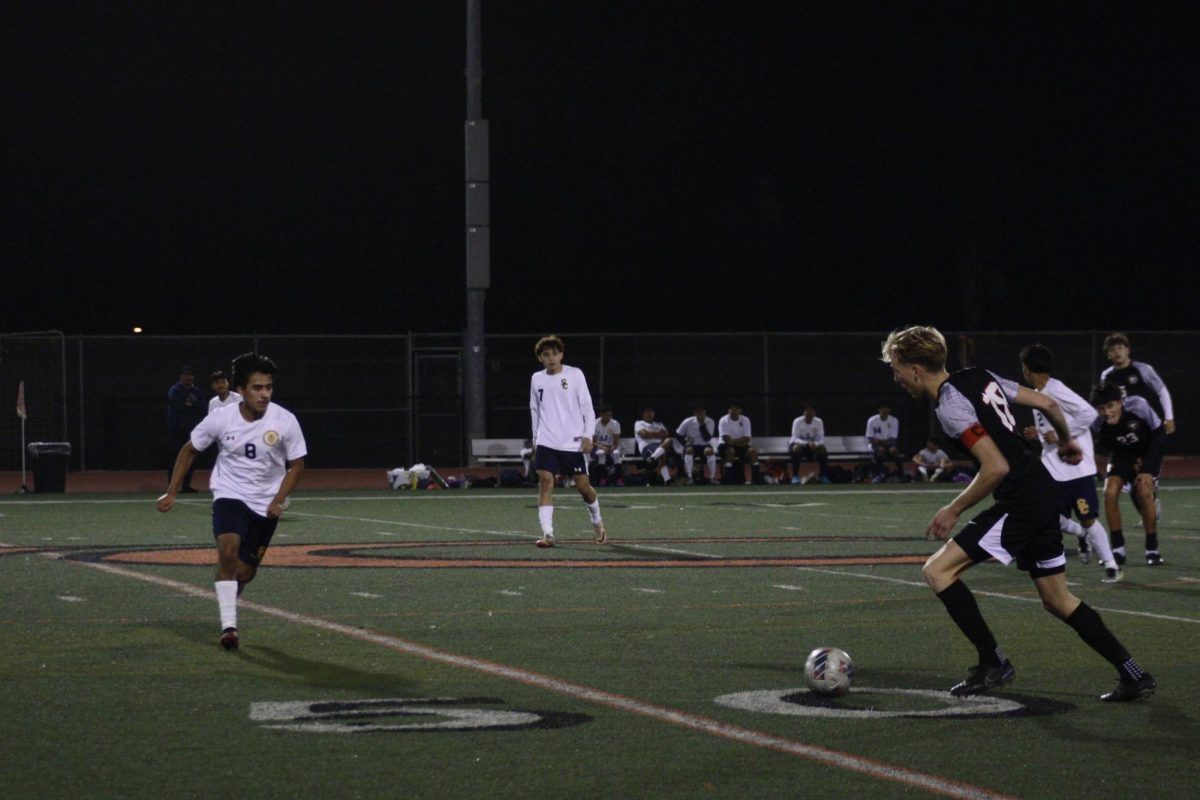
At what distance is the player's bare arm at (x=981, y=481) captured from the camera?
7578mm

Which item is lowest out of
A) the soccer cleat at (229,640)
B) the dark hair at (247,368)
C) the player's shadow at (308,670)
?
the player's shadow at (308,670)

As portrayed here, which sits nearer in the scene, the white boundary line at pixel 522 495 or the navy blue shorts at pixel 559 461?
the navy blue shorts at pixel 559 461

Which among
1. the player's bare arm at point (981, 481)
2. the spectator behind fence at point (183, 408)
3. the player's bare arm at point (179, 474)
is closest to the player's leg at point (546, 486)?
the player's bare arm at point (179, 474)

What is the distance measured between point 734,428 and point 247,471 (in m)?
21.0

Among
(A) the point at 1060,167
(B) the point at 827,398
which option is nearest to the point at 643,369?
(B) the point at 827,398

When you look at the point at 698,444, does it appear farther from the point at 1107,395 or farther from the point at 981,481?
the point at 981,481

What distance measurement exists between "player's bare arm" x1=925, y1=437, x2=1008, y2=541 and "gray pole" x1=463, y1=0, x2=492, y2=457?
23635 mm

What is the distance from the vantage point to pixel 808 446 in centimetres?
3050

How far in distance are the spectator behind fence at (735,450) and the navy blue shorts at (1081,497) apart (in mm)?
16560

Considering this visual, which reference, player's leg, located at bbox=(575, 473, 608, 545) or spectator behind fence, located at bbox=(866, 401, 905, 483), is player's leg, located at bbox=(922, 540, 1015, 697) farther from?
spectator behind fence, located at bbox=(866, 401, 905, 483)

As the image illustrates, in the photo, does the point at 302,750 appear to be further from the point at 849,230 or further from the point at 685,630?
the point at 849,230

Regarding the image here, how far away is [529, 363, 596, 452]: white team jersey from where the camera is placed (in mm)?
17047

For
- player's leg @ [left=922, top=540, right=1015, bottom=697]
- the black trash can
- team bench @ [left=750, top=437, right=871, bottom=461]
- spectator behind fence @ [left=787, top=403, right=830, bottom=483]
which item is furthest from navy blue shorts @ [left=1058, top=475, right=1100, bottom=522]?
the black trash can

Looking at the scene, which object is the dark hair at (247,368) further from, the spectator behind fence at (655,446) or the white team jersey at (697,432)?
the white team jersey at (697,432)
